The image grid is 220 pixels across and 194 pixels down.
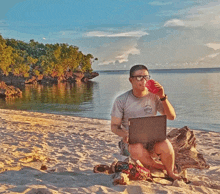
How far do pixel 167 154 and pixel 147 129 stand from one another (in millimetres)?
573

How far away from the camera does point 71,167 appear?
5582 millimetres

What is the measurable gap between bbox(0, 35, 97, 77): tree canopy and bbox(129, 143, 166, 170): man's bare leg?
233ft

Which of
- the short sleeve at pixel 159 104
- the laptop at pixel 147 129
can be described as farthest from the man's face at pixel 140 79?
the laptop at pixel 147 129

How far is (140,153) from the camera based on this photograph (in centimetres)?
425

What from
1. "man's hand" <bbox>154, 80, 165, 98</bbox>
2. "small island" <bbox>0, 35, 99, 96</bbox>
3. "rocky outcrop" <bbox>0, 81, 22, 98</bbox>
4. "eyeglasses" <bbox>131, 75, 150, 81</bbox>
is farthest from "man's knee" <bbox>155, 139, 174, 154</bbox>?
"small island" <bbox>0, 35, 99, 96</bbox>

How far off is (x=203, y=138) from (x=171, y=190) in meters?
7.68

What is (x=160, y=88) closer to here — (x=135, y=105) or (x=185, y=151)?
(x=135, y=105)

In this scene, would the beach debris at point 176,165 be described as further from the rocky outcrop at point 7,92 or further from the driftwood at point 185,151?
the rocky outcrop at point 7,92

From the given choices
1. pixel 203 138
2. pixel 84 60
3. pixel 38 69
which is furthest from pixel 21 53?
pixel 203 138

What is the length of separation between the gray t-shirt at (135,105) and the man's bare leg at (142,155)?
52 cm

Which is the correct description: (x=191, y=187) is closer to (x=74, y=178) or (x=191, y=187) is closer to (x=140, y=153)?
(x=140, y=153)

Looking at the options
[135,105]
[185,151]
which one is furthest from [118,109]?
[185,151]

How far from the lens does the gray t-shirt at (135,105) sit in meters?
4.34

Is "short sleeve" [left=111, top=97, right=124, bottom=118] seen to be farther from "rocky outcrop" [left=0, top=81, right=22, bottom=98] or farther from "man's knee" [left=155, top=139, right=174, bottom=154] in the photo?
"rocky outcrop" [left=0, top=81, right=22, bottom=98]
